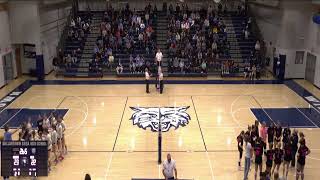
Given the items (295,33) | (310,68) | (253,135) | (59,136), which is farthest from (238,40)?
(59,136)

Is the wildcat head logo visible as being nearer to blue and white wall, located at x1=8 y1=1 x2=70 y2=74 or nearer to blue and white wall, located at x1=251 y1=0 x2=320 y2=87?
blue and white wall, located at x1=251 y1=0 x2=320 y2=87

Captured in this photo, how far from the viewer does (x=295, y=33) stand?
29.0 m

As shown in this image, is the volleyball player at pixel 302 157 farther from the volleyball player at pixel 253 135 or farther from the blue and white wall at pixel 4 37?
the blue and white wall at pixel 4 37

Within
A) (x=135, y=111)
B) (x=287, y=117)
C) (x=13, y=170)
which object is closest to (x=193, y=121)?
(x=135, y=111)

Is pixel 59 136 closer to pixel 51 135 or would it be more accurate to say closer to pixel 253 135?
pixel 51 135

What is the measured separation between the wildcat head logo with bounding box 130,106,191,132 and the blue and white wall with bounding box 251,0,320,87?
10641 mm

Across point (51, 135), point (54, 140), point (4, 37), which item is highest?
point (4, 37)

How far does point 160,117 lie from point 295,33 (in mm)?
13531

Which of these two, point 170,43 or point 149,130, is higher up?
point 170,43

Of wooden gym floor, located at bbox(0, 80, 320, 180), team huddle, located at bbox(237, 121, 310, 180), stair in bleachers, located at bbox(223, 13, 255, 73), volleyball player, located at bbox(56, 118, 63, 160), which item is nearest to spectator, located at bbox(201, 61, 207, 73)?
stair in bleachers, located at bbox(223, 13, 255, 73)

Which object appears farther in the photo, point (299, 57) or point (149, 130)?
point (299, 57)

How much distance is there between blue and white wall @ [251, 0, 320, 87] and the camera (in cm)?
2805

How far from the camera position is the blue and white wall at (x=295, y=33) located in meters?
28.0

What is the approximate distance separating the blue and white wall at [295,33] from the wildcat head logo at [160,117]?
1064cm
